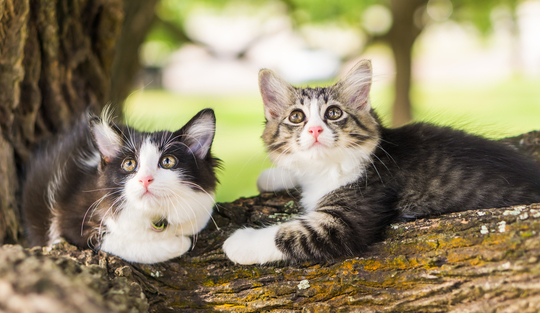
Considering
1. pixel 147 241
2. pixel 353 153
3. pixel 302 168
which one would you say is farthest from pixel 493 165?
pixel 147 241

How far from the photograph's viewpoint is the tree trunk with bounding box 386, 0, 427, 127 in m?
5.94

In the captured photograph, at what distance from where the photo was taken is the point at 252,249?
197 centimetres

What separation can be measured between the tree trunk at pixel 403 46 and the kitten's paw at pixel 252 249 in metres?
4.78

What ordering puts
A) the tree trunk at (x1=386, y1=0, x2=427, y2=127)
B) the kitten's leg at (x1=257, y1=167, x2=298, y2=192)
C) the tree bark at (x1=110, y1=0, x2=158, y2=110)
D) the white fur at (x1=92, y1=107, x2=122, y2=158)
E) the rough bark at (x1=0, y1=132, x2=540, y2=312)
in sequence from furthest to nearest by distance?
the tree trunk at (x1=386, y1=0, x2=427, y2=127) < the tree bark at (x1=110, y1=0, x2=158, y2=110) < the kitten's leg at (x1=257, y1=167, x2=298, y2=192) < the white fur at (x1=92, y1=107, x2=122, y2=158) < the rough bark at (x1=0, y1=132, x2=540, y2=312)

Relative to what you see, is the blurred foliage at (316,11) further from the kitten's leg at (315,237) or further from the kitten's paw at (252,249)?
the kitten's paw at (252,249)

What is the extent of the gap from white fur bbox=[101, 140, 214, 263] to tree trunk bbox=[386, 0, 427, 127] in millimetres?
4912

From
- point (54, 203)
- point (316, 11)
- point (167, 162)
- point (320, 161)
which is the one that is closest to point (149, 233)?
point (167, 162)

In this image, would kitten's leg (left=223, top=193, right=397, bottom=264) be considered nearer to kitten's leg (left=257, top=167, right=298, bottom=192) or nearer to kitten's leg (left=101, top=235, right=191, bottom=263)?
kitten's leg (left=101, top=235, right=191, bottom=263)

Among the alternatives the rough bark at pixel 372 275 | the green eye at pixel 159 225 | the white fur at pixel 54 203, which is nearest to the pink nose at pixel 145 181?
the green eye at pixel 159 225

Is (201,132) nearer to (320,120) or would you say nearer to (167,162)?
(167,162)

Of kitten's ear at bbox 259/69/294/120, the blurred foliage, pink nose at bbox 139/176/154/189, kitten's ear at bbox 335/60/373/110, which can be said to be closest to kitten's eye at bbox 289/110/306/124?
kitten's ear at bbox 259/69/294/120

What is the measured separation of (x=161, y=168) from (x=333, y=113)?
1.09 meters

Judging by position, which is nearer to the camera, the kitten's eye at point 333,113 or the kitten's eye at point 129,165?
the kitten's eye at point 129,165

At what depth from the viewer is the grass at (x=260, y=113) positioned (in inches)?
109
